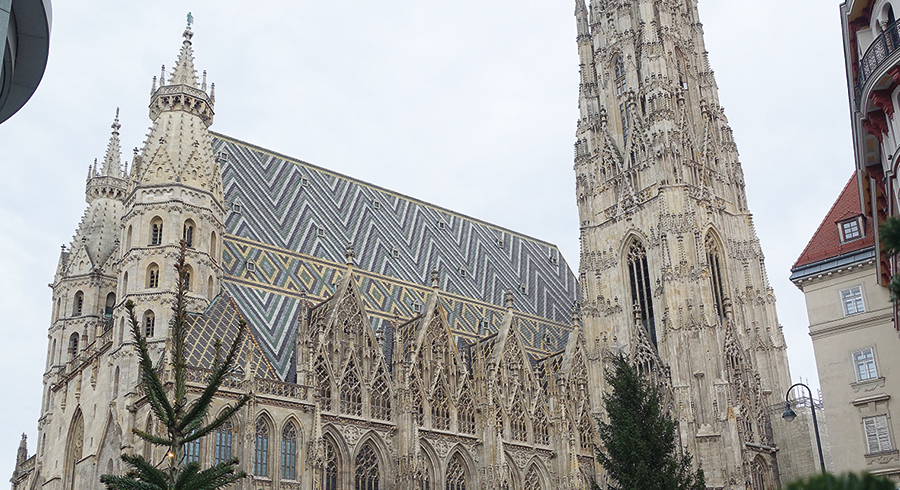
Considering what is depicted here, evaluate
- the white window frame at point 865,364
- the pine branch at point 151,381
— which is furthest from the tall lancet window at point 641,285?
the pine branch at point 151,381

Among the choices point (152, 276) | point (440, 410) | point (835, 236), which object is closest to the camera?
point (835, 236)

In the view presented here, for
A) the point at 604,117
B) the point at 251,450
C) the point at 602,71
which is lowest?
the point at 251,450

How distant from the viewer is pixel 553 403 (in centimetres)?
3978

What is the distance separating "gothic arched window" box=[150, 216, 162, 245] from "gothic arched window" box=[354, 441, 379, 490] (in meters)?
10.8

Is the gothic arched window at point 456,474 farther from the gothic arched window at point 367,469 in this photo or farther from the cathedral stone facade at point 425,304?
the gothic arched window at point 367,469

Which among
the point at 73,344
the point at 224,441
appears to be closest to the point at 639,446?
the point at 224,441

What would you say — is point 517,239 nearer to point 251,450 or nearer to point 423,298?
point 423,298

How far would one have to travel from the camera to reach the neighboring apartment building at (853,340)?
2319cm

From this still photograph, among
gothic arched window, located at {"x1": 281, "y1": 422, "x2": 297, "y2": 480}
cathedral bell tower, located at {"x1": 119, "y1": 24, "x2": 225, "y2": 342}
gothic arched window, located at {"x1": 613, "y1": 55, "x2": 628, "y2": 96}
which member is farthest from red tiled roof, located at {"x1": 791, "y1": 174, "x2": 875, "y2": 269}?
gothic arched window, located at {"x1": 613, "y1": 55, "x2": 628, "y2": 96}

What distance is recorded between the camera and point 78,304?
36.8 metres

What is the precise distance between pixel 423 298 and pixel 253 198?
30.5 feet

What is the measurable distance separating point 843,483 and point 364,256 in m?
37.1

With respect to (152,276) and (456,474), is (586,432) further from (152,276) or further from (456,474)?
(152,276)

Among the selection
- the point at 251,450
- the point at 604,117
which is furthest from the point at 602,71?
the point at 251,450
